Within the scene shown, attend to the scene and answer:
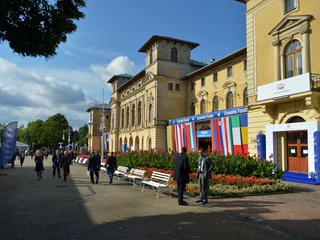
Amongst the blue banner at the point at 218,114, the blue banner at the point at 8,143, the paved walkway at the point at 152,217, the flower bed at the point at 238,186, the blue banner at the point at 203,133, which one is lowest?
the paved walkway at the point at 152,217

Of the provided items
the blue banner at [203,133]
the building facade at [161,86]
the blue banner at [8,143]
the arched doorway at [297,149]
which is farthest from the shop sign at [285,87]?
the building facade at [161,86]

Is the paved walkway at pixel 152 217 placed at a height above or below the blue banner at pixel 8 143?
below

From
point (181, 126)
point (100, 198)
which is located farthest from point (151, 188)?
point (181, 126)

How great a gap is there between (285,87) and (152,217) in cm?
1220

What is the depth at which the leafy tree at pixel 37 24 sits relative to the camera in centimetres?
687

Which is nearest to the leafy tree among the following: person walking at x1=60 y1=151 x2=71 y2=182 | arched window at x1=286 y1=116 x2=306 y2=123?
person walking at x1=60 y1=151 x2=71 y2=182

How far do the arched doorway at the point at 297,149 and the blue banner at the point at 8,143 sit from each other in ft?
59.2

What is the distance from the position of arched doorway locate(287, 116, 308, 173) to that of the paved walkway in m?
5.82

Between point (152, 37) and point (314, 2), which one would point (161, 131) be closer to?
point (152, 37)

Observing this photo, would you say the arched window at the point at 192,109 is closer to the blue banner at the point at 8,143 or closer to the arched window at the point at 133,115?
the arched window at the point at 133,115

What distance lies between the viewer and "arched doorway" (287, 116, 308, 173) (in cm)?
1691

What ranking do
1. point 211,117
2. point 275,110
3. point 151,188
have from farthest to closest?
point 211,117, point 275,110, point 151,188

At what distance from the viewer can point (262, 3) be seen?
1989 centimetres

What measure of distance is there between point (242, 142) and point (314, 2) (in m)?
12.2
